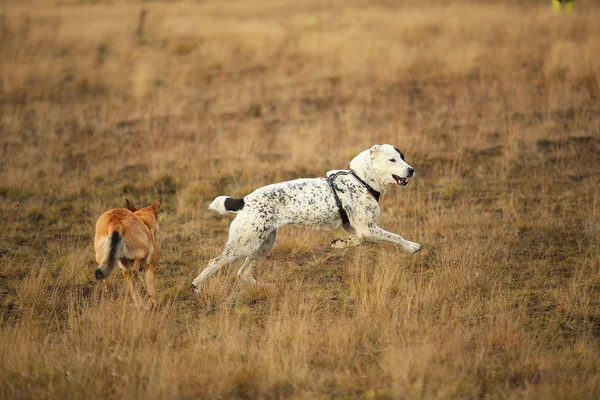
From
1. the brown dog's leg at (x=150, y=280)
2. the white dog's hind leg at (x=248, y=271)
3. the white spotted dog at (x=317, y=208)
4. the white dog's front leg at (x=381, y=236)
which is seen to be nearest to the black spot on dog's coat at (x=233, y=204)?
the white spotted dog at (x=317, y=208)

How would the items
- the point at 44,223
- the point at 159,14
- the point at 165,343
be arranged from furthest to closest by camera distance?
the point at 159,14 → the point at 44,223 → the point at 165,343

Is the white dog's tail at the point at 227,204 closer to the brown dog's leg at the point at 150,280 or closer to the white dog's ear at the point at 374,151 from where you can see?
the brown dog's leg at the point at 150,280

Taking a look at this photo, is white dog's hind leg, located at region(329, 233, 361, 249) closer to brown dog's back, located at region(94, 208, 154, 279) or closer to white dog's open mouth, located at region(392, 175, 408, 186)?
white dog's open mouth, located at region(392, 175, 408, 186)

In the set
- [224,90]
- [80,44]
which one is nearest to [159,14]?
[80,44]

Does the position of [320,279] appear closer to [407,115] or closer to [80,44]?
[407,115]

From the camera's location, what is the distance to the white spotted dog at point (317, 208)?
6672 millimetres

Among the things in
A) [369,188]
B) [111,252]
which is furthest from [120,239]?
[369,188]

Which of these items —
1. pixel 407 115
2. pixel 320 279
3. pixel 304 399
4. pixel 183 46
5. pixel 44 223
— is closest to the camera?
pixel 304 399

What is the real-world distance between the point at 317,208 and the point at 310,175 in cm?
449

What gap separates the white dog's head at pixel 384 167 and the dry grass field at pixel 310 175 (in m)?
0.94

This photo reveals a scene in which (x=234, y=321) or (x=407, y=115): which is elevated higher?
(x=407, y=115)

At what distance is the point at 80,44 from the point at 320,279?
15.9 meters

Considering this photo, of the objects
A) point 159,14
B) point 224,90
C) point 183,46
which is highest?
point 159,14

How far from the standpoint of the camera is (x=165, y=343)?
5613mm
